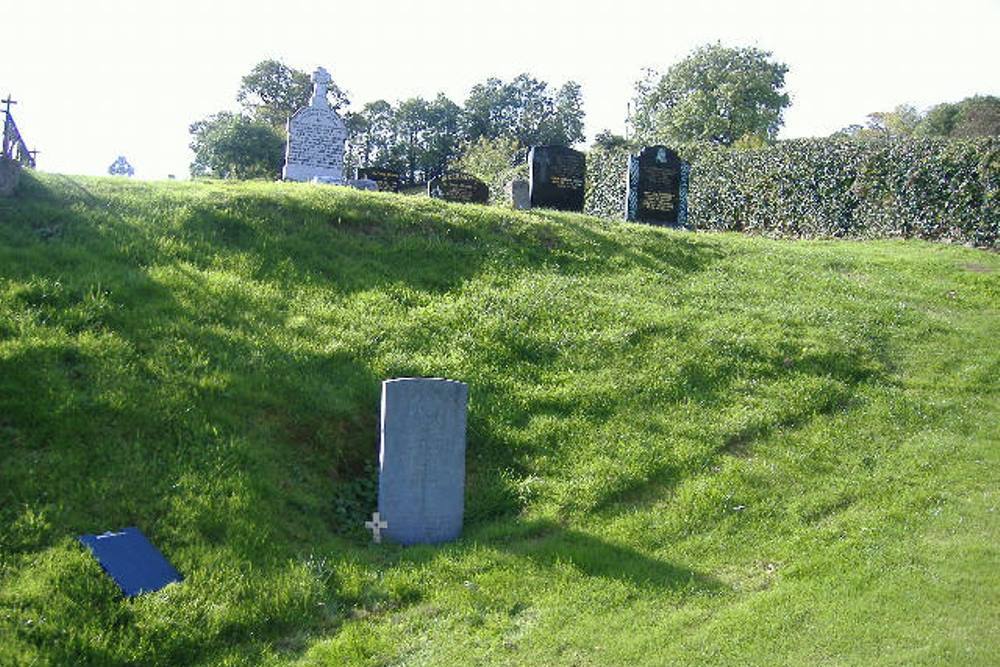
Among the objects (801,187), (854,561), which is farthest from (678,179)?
(854,561)

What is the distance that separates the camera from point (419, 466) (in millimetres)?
7309

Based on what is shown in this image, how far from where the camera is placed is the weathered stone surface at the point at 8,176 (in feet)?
38.2

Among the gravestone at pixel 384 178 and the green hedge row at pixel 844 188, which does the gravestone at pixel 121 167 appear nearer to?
the gravestone at pixel 384 178

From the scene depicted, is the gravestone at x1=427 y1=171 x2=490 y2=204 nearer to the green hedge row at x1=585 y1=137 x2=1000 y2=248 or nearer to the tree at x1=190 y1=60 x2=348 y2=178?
the green hedge row at x1=585 y1=137 x2=1000 y2=248

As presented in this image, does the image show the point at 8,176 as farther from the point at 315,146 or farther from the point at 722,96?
the point at 722,96

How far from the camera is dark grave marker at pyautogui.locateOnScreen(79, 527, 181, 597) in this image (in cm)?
570

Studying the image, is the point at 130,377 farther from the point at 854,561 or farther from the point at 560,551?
the point at 854,561

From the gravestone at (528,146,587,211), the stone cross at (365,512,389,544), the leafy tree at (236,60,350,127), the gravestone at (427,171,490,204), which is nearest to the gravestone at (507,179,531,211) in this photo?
the gravestone at (528,146,587,211)

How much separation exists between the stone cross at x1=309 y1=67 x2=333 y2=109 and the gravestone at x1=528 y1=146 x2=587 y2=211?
20.9 ft

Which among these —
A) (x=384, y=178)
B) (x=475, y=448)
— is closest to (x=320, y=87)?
(x=384, y=178)

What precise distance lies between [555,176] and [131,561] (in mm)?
14615

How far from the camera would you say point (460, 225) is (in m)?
14.1

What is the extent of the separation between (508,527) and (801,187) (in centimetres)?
1885

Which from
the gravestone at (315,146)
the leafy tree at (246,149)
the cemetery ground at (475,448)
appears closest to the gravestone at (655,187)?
the cemetery ground at (475,448)
